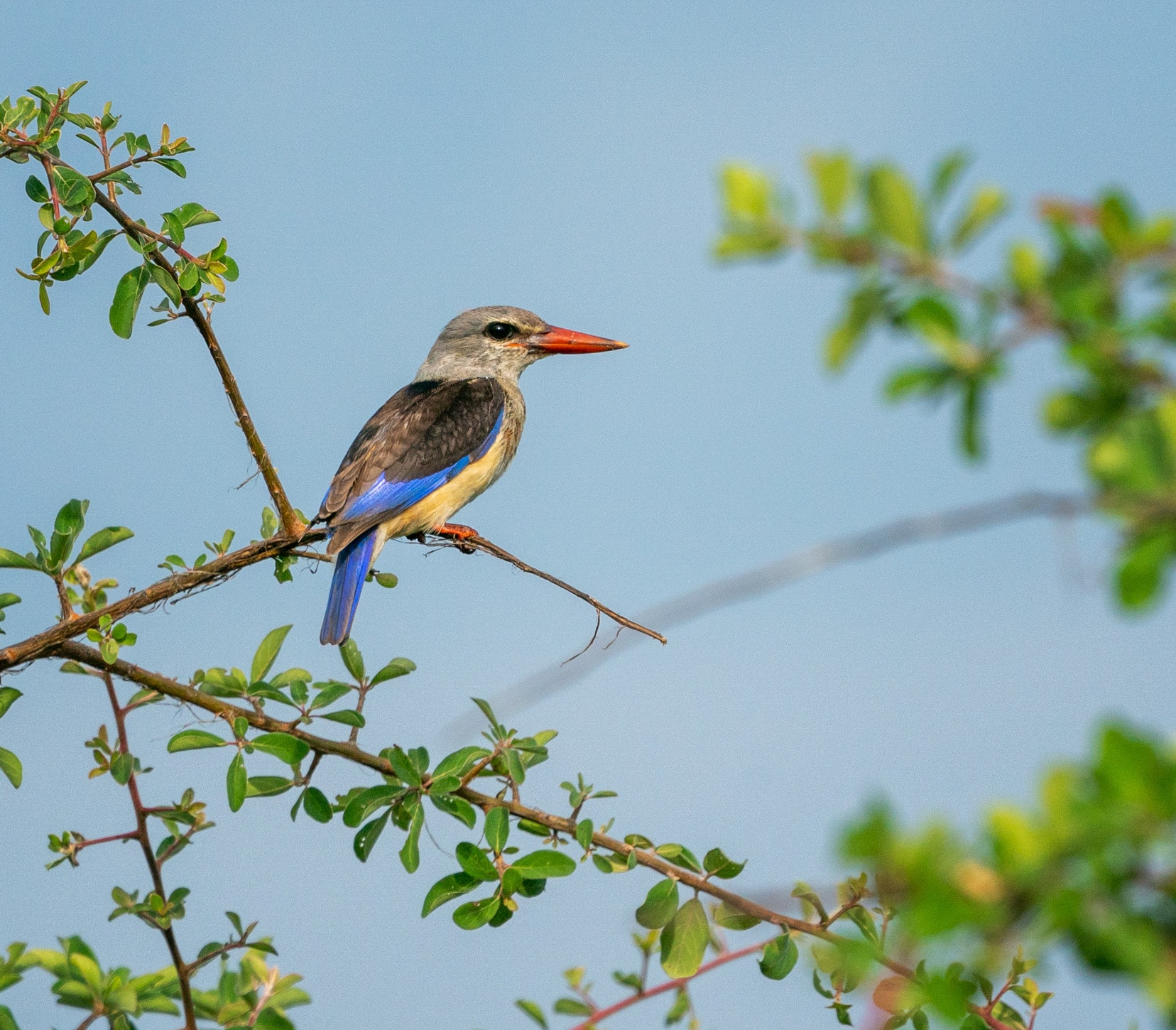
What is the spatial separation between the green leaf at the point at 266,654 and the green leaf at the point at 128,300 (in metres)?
0.76

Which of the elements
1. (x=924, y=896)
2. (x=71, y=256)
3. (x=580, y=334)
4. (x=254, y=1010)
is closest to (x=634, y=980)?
(x=254, y=1010)

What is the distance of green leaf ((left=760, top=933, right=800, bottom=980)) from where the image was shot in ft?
7.41

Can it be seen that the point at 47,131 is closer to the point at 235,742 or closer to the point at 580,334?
the point at 235,742

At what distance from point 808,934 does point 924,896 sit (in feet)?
4.81

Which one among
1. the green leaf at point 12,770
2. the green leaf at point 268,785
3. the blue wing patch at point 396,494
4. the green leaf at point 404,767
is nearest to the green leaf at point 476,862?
the green leaf at point 404,767

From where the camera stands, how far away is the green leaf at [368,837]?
243cm

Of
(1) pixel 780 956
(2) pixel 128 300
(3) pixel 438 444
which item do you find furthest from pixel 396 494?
(1) pixel 780 956

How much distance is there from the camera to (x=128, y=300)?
2.81 meters

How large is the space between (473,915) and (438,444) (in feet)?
8.80

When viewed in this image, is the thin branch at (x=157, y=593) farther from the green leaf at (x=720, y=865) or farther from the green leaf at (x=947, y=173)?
the green leaf at (x=947, y=173)

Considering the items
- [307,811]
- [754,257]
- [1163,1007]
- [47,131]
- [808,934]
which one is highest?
[47,131]

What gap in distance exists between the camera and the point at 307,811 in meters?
2.48

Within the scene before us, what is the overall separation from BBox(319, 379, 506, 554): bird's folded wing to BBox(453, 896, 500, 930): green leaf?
1846 millimetres

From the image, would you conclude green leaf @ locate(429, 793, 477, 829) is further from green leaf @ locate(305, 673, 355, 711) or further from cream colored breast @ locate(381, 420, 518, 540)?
cream colored breast @ locate(381, 420, 518, 540)
